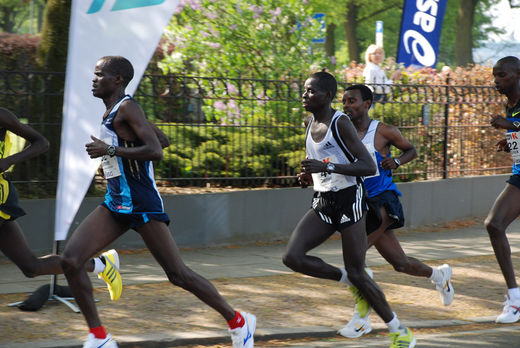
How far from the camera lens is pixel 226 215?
33.3 feet

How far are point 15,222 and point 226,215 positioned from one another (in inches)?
169

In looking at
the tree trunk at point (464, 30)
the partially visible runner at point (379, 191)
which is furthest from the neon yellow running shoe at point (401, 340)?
the tree trunk at point (464, 30)

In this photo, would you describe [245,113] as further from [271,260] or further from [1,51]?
[1,51]

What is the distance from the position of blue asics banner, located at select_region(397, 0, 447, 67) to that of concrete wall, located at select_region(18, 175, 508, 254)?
714 cm

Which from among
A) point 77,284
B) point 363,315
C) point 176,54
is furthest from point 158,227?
point 176,54

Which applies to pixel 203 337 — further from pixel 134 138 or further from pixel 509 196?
pixel 509 196

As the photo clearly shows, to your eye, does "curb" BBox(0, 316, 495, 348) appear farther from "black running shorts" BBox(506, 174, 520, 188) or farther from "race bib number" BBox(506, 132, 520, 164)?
"race bib number" BBox(506, 132, 520, 164)

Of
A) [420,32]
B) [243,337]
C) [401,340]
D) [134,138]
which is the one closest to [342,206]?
[401,340]

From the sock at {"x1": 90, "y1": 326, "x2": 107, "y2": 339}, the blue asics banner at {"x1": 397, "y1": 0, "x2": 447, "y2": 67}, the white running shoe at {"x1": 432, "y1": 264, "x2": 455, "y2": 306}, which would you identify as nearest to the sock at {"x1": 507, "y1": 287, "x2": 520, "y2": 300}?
the white running shoe at {"x1": 432, "y1": 264, "x2": 455, "y2": 306}

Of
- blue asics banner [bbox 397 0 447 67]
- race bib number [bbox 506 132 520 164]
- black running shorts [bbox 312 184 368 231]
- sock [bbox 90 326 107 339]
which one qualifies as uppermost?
blue asics banner [bbox 397 0 447 67]

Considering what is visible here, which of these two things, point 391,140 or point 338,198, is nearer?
point 338,198

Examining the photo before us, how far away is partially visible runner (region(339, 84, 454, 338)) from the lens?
6207 millimetres

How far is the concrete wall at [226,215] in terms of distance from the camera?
8.98 metres

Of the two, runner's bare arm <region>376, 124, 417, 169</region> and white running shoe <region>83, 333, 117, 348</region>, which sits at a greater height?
runner's bare arm <region>376, 124, 417, 169</region>
